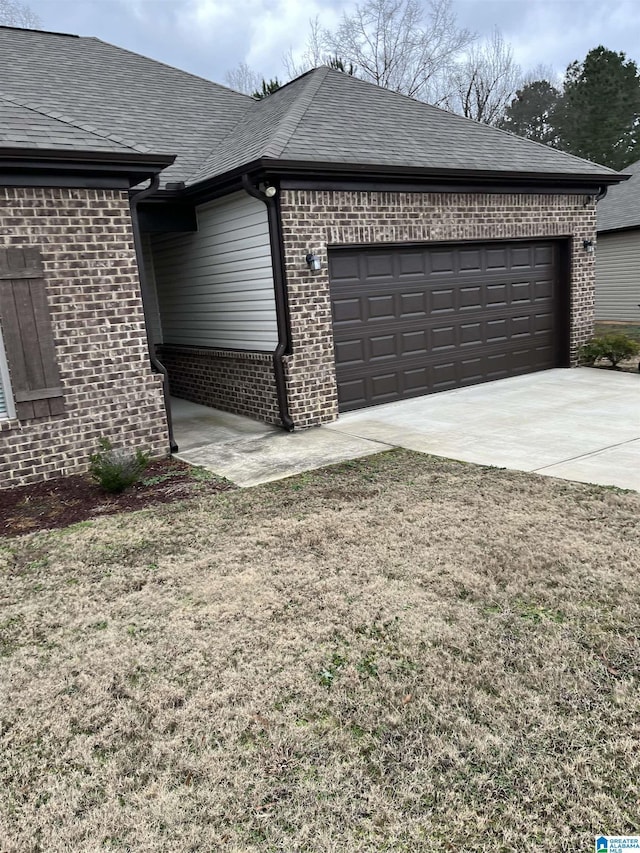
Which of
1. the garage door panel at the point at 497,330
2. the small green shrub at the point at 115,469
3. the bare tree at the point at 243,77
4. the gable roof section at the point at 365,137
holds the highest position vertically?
the bare tree at the point at 243,77

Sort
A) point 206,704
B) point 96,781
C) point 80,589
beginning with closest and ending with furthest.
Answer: point 96,781, point 206,704, point 80,589

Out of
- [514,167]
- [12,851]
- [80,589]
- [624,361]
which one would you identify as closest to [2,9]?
[514,167]

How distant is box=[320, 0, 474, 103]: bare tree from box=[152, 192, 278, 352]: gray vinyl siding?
2474 cm

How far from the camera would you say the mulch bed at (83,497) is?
5.89 metres

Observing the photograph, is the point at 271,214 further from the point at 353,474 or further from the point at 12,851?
the point at 12,851

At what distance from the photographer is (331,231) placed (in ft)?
28.1

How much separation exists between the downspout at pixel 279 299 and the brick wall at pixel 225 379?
0.64 feet

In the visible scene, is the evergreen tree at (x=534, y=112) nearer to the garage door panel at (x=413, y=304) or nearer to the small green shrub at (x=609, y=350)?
the small green shrub at (x=609, y=350)

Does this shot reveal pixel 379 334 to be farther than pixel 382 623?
Yes

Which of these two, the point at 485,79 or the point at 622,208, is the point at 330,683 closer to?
the point at 622,208

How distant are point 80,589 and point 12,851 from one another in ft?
7.08

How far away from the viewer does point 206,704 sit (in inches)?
121

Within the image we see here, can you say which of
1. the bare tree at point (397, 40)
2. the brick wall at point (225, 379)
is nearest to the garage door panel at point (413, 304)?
the brick wall at point (225, 379)

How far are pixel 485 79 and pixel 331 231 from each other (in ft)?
102
